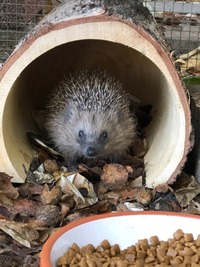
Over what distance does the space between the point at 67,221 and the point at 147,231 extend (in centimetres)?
55

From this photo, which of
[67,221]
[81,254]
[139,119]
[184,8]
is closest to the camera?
[81,254]

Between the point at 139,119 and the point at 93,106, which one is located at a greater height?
the point at 93,106

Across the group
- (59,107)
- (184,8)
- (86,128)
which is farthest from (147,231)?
(184,8)

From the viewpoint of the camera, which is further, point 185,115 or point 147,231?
point 185,115

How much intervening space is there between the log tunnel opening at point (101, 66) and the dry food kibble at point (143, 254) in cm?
89

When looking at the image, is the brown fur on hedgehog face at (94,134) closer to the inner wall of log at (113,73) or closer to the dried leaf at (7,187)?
the inner wall of log at (113,73)

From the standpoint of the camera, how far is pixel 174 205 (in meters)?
3.04

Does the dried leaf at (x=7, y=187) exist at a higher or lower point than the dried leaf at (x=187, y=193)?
higher

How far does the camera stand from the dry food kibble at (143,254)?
220 cm

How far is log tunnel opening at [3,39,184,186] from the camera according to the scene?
3.35 meters

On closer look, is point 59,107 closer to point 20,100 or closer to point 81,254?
point 20,100

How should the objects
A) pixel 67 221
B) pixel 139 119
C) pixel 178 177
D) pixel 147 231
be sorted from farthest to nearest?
pixel 139 119, pixel 178 177, pixel 67 221, pixel 147 231

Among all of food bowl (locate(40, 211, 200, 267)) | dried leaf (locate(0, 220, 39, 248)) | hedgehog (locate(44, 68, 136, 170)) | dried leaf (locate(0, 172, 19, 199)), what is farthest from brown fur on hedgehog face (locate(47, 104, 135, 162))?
food bowl (locate(40, 211, 200, 267))

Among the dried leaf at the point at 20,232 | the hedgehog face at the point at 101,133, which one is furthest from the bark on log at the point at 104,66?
the dried leaf at the point at 20,232
